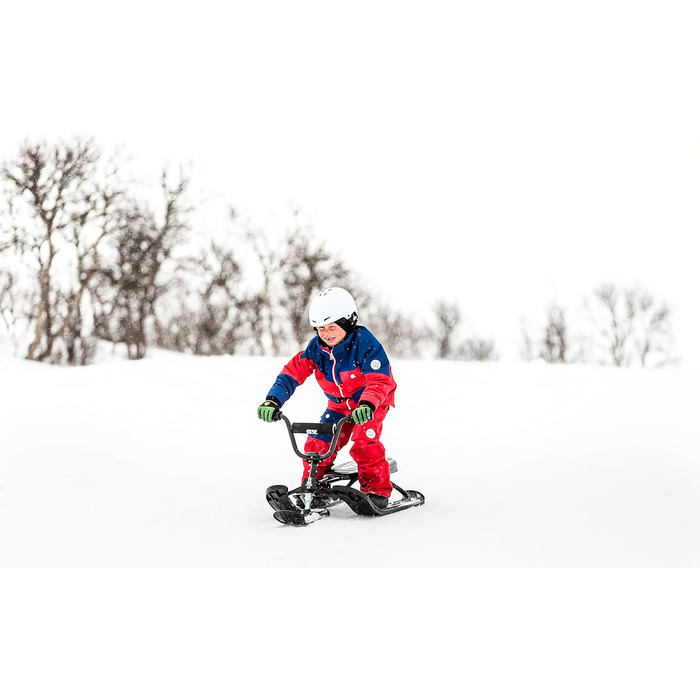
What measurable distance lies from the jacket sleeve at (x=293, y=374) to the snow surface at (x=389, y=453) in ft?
3.20

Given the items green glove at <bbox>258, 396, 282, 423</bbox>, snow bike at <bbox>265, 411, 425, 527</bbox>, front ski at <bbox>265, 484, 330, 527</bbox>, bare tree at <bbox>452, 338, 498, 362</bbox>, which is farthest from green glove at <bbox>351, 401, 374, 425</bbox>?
bare tree at <bbox>452, 338, 498, 362</bbox>

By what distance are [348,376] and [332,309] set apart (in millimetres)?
559

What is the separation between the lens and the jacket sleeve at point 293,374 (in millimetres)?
5211

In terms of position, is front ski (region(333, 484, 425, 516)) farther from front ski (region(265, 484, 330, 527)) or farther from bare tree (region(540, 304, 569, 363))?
bare tree (region(540, 304, 569, 363))

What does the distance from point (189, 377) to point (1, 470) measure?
5061 millimetres

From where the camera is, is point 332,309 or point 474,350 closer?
point 332,309

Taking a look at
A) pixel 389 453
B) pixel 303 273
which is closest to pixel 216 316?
pixel 303 273

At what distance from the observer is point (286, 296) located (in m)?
23.0

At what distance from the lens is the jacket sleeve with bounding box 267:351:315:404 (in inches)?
205

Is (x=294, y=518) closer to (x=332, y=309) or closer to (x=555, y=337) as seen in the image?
(x=332, y=309)

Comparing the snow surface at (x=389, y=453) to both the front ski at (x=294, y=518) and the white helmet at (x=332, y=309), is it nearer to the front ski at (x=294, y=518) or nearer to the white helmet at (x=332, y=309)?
the front ski at (x=294, y=518)

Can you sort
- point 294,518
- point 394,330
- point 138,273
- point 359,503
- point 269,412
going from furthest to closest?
point 394,330 → point 138,273 → point 359,503 → point 269,412 → point 294,518

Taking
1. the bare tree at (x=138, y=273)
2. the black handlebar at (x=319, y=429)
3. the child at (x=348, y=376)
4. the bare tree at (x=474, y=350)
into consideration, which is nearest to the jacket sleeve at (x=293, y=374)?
the child at (x=348, y=376)

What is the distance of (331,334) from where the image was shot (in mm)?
5078
